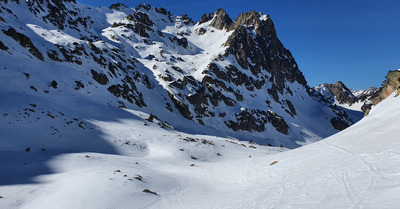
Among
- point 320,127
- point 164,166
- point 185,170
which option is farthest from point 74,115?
point 320,127

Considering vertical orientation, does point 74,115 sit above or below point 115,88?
below

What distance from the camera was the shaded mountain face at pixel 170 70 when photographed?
3991cm

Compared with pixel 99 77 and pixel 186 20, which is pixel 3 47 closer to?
pixel 99 77

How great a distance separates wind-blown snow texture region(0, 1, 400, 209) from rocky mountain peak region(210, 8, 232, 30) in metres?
68.7

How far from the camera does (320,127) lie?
104438mm

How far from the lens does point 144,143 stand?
27.1 m

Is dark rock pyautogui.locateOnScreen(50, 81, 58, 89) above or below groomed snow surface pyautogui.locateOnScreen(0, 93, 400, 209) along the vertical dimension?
above

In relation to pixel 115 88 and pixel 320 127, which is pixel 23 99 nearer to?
pixel 115 88

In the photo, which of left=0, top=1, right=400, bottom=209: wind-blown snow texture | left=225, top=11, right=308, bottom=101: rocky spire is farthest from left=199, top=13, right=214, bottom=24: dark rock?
left=0, top=1, right=400, bottom=209: wind-blown snow texture

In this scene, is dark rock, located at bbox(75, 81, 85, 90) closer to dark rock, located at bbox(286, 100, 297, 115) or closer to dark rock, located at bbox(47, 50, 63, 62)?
dark rock, located at bbox(47, 50, 63, 62)

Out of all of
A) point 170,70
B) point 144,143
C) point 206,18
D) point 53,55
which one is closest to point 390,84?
point 144,143

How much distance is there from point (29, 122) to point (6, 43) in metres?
22.5

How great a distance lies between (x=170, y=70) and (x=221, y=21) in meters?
82.7

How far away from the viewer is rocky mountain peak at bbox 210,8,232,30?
477 ft
